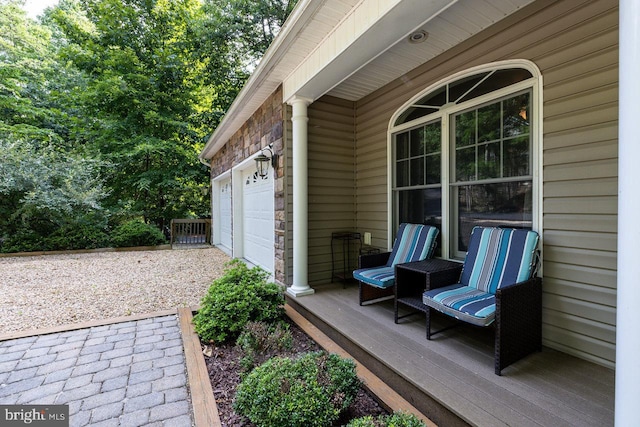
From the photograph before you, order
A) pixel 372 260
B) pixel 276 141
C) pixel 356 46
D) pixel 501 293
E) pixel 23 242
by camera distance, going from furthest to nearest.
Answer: pixel 23 242 → pixel 276 141 → pixel 372 260 → pixel 356 46 → pixel 501 293

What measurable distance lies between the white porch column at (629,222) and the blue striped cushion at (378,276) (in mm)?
1738

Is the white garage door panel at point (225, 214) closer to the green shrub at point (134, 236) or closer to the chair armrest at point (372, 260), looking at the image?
the green shrub at point (134, 236)

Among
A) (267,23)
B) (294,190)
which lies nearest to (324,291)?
(294,190)

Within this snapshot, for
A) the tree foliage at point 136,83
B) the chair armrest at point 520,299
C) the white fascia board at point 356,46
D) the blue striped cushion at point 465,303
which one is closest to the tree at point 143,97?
the tree foliage at point 136,83

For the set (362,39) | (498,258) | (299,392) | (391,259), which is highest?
(362,39)

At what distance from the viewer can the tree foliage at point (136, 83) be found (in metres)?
9.82

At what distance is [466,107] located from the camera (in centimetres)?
289

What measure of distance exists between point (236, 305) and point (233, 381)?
0.76 m

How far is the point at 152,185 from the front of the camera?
1047 centimetres

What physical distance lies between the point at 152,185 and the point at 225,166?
4440 millimetres

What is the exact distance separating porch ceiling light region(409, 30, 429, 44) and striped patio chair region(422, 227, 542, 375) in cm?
185

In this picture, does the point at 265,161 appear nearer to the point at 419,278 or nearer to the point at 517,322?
the point at 419,278

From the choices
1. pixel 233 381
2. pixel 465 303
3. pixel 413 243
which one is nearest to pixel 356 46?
pixel 413 243

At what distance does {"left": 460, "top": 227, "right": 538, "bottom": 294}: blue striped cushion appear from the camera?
88.4 inches
